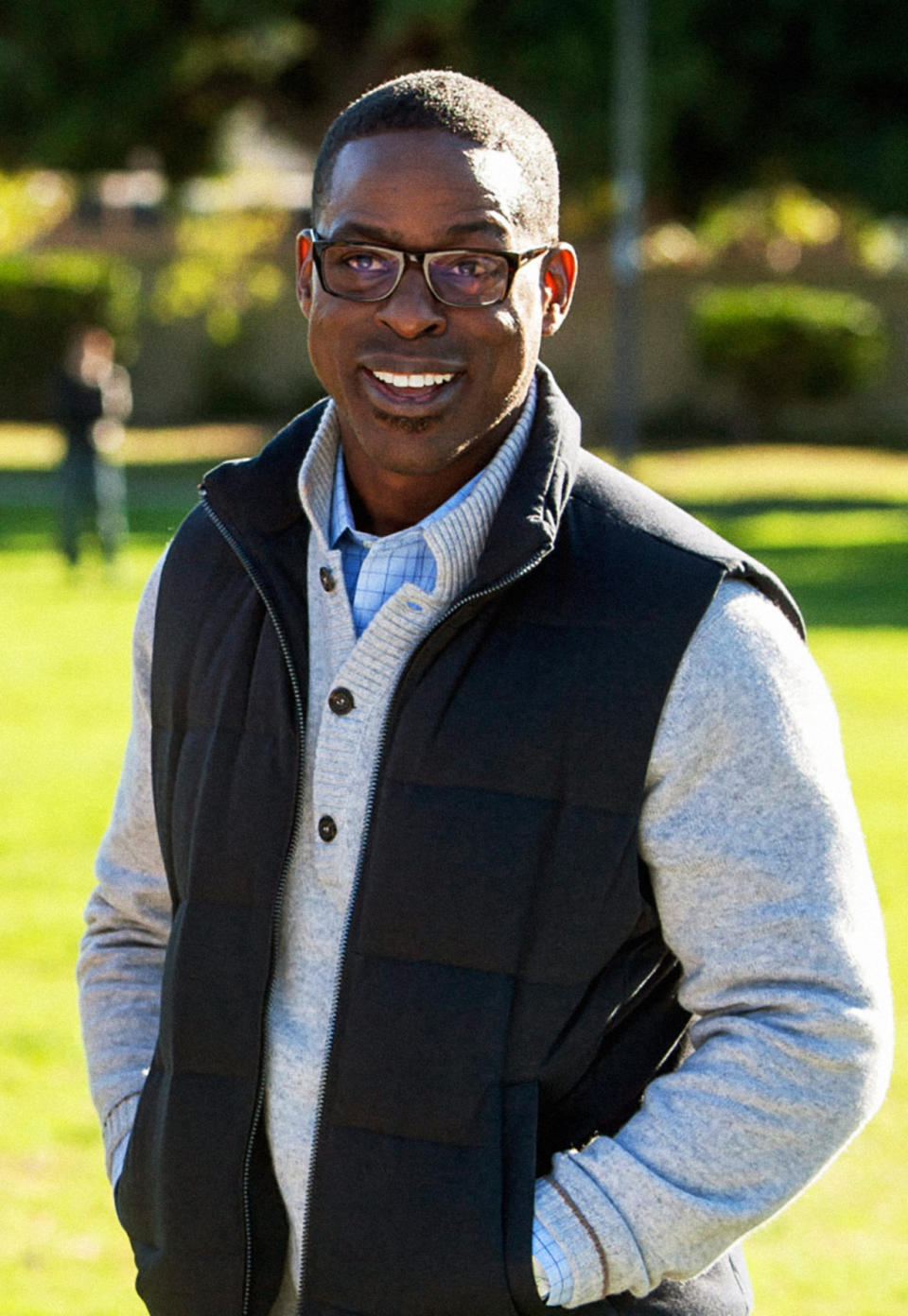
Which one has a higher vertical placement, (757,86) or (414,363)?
(757,86)

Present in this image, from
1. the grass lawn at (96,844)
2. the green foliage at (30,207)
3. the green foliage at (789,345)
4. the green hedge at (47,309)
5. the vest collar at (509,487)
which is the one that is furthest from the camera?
the green foliage at (30,207)

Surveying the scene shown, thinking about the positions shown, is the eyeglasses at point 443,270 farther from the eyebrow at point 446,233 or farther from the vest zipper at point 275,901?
the vest zipper at point 275,901

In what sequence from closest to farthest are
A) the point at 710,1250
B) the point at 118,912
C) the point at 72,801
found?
the point at 710,1250 → the point at 118,912 → the point at 72,801

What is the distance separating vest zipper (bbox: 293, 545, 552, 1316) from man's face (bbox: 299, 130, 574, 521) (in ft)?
0.67

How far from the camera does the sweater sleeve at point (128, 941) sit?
2512mm

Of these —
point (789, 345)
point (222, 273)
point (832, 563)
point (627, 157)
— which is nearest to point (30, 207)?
point (222, 273)

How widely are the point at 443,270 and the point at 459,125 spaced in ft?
0.52

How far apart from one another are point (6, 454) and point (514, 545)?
27427mm

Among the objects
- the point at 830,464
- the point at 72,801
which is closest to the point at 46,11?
the point at 830,464

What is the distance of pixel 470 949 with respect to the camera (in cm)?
211

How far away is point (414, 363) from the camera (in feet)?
7.38

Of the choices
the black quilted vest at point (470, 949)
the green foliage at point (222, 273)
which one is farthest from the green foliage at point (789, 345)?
the black quilted vest at point (470, 949)

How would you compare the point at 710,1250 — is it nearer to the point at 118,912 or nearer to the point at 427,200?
the point at 118,912

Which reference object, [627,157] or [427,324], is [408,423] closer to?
[427,324]
